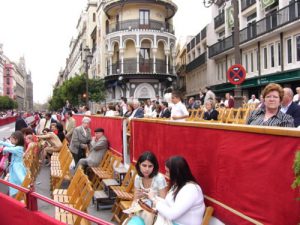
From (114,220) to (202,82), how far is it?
4161 centimetres

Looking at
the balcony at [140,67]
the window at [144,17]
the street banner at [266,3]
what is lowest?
the balcony at [140,67]

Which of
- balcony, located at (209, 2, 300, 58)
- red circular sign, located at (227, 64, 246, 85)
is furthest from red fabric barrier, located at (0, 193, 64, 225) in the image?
balcony, located at (209, 2, 300, 58)

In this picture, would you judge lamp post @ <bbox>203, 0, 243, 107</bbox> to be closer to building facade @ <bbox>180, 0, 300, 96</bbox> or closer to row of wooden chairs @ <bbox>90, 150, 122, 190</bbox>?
row of wooden chairs @ <bbox>90, 150, 122, 190</bbox>

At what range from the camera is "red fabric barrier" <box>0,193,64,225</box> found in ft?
16.1

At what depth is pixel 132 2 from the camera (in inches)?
1843

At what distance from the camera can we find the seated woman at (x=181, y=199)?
468 cm

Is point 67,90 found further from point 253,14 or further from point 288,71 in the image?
point 288,71

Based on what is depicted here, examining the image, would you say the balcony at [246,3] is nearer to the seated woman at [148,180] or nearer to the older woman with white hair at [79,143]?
the older woman with white hair at [79,143]

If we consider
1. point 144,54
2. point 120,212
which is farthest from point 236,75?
point 144,54

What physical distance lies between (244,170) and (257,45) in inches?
1131

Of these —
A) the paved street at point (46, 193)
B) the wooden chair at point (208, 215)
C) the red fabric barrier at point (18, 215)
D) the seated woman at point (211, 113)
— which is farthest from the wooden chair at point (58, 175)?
the wooden chair at point (208, 215)

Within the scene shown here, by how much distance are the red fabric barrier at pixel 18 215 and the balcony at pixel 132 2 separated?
4262 centimetres

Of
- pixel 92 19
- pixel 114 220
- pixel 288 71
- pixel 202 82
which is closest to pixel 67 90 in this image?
pixel 202 82

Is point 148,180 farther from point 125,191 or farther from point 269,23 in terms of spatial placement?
point 269,23
